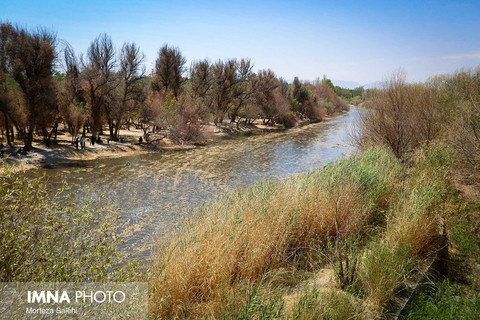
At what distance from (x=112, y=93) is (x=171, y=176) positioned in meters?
18.3

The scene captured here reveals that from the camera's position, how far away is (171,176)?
2038 cm

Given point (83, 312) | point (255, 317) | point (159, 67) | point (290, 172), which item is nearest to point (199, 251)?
point (255, 317)

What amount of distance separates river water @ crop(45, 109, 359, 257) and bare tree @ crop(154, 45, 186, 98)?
20013mm

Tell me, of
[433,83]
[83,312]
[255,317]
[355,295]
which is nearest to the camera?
[83,312]

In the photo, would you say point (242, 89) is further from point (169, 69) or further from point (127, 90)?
point (127, 90)

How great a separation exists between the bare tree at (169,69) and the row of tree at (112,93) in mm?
170

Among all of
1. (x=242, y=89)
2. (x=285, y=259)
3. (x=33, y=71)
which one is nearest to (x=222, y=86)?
(x=242, y=89)

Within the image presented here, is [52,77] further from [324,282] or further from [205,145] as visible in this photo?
[324,282]

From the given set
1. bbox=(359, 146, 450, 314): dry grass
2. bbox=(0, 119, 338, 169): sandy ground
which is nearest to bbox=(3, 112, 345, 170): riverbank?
bbox=(0, 119, 338, 169): sandy ground

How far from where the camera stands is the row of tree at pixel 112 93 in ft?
78.0

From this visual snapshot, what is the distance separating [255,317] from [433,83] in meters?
22.8

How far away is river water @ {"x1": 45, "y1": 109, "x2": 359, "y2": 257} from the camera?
12.7 meters

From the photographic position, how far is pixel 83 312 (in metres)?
3.44

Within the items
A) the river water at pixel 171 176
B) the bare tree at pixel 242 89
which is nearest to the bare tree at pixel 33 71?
the river water at pixel 171 176
